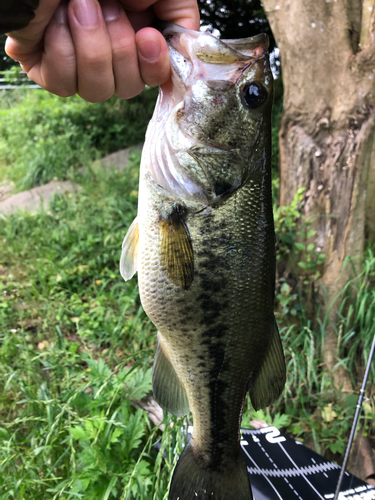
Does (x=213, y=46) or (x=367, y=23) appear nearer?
(x=213, y=46)

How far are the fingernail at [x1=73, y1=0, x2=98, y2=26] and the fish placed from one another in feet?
0.83

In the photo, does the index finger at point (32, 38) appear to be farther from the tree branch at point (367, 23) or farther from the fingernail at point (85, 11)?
the tree branch at point (367, 23)

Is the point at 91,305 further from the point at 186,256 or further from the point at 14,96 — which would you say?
the point at 14,96

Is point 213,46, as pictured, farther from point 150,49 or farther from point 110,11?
point 110,11

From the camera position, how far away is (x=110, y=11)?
1002mm

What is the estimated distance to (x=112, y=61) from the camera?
102cm

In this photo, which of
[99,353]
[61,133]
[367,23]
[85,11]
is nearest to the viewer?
[85,11]

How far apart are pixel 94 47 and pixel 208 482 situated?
4.88ft

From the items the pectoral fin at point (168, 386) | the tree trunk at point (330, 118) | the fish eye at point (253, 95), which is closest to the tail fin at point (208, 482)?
the pectoral fin at point (168, 386)

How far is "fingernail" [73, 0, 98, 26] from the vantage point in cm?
93

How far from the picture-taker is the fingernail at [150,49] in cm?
100

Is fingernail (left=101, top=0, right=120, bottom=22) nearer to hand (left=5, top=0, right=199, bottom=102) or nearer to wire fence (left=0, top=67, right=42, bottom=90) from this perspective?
hand (left=5, top=0, right=199, bottom=102)

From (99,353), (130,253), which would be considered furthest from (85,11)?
(99,353)

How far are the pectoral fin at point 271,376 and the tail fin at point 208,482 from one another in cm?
26
